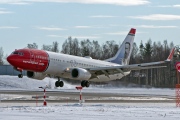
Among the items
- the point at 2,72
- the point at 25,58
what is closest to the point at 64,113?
the point at 25,58

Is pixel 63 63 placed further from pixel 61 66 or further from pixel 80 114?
pixel 80 114

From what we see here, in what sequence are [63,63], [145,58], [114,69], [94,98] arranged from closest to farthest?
[94,98]
[63,63]
[114,69]
[145,58]

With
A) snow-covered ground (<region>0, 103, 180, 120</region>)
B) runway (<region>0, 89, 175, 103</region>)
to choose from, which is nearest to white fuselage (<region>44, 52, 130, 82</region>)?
runway (<region>0, 89, 175, 103</region>)

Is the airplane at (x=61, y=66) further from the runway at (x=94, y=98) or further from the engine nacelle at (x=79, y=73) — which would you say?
the runway at (x=94, y=98)

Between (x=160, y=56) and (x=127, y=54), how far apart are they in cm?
8973

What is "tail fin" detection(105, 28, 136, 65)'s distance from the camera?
74.7 metres

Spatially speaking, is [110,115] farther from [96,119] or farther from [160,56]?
[160,56]

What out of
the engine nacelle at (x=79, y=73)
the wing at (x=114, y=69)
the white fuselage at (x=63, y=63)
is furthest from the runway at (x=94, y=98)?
the wing at (x=114, y=69)

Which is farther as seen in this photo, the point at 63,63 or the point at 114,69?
the point at 114,69

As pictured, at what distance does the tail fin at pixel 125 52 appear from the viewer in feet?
245

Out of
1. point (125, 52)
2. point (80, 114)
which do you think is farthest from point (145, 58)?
point (80, 114)

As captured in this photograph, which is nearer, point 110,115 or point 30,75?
point 110,115

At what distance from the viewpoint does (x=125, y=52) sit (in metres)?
77.1

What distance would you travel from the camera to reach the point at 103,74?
6594 cm
